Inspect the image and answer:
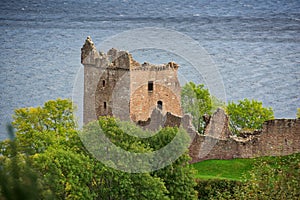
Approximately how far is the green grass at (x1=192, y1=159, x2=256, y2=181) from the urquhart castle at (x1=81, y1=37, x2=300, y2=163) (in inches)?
13.0

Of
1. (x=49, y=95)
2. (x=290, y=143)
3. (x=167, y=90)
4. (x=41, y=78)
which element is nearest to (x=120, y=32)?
(x=41, y=78)

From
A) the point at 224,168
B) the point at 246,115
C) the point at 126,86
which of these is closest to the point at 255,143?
the point at 224,168

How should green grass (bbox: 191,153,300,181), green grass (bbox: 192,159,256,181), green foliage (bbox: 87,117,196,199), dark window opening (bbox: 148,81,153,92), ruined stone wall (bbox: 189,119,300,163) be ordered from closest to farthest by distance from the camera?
green foliage (bbox: 87,117,196,199) → green grass (bbox: 191,153,300,181) → green grass (bbox: 192,159,256,181) → ruined stone wall (bbox: 189,119,300,163) → dark window opening (bbox: 148,81,153,92)

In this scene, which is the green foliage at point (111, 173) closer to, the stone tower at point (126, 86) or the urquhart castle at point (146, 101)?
the urquhart castle at point (146, 101)

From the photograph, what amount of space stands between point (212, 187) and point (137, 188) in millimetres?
5156

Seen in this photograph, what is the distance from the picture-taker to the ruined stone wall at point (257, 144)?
32.8 meters

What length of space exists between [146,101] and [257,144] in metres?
7.28

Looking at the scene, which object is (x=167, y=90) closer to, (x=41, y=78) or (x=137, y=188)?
(x=137, y=188)

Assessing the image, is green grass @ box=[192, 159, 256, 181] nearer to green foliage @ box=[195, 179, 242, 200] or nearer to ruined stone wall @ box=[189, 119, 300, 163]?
ruined stone wall @ box=[189, 119, 300, 163]

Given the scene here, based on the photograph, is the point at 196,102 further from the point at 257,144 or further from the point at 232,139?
the point at 257,144

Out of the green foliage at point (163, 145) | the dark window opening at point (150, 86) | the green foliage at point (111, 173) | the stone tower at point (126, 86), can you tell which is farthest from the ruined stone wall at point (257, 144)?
the green foliage at point (163, 145)

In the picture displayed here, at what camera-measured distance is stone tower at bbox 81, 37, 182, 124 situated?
37688 mm

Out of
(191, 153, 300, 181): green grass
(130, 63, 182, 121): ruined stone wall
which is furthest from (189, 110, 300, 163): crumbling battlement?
(130, 63, 182, 121): ruined stone wall

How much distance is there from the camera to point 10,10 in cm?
11712
